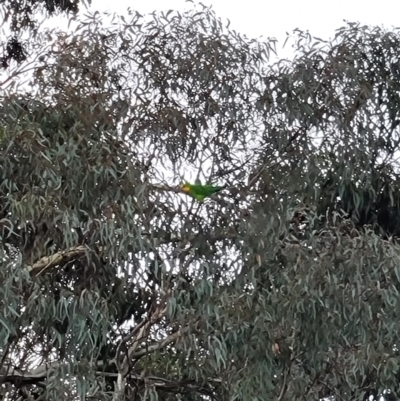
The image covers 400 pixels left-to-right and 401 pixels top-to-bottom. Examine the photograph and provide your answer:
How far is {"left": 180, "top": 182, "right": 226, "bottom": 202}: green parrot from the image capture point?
154 inches

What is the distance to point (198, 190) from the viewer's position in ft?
12.9

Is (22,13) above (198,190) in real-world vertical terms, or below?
above

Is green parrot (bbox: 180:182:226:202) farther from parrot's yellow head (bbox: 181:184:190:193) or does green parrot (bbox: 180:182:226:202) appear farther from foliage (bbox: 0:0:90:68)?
foliage (bbox: 0:0:90:68)

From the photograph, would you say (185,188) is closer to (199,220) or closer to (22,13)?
(199,220)

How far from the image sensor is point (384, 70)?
4.28 metres

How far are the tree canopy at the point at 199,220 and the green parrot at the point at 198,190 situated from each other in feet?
0.18

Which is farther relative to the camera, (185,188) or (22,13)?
(22,13)

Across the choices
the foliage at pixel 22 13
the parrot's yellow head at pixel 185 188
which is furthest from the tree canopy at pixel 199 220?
the foliage at pixel 22 13

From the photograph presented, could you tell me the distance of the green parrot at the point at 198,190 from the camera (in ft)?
12.8

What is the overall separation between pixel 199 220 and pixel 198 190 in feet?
0.48

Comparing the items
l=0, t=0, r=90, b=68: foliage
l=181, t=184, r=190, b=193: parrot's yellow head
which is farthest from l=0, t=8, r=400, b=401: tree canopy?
l=0, t=0, r=90, b=68: foliage

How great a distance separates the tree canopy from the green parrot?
55 mm

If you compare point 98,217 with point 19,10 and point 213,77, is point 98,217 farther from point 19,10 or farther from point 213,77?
point 19,10

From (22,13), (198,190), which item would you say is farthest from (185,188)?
(22,13)
